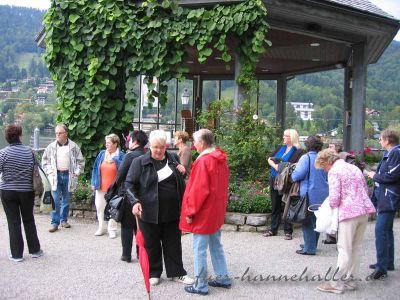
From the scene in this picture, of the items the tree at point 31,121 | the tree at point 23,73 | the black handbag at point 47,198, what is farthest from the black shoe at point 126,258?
the tree at point 23,73

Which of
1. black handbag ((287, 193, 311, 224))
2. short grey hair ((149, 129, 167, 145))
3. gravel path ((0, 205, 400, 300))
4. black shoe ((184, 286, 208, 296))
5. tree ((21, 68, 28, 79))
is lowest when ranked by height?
gravel path ((0, 205, 400, 300))

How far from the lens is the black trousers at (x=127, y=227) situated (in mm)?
6501

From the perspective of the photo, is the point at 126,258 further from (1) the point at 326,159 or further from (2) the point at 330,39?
(2) the point at 330,39

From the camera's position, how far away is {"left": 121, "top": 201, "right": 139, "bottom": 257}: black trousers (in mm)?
6501

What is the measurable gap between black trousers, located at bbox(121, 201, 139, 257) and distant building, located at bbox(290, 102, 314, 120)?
566 inches

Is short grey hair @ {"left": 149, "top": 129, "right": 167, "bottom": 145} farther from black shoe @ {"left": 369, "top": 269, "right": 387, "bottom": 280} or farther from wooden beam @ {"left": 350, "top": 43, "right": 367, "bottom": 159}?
wooden beam @ {"left": 350, "top": 43, "right": 367, "bottom": 159}

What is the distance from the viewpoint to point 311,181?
6.95 metres

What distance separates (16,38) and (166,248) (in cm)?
5995

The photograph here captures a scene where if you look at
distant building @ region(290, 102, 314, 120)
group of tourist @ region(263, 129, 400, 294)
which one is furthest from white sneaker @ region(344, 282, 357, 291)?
distant building @ region(290, 102, 314, 120)

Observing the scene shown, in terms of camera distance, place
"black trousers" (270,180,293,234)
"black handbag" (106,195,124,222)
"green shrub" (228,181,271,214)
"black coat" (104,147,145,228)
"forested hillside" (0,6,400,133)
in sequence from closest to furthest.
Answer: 1. "black handbag" (106,195,124,222)
2. "black coat" (104,147,145,228)
3. "black trousers" (270,180,293,234)
4. "green shrub" (228,181,271,214)
5. "forested hillside" (0,6,400,133)

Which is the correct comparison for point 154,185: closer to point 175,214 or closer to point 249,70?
point 175,214

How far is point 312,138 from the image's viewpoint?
7074mm

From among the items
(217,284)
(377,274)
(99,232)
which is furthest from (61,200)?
(377,274)

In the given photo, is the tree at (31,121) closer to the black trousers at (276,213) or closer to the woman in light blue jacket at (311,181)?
the black trousers at (276,213)
